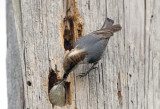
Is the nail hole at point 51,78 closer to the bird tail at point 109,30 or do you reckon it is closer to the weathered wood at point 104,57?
the weathered wood at point 104,57

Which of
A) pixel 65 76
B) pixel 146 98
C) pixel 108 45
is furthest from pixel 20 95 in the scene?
pixel 146 98

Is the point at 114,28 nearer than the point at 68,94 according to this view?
Yes

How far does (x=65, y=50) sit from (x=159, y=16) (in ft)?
2.99

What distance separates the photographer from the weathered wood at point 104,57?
2102 millimetres

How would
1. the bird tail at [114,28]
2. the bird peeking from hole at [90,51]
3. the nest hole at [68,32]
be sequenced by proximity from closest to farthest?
the bird tail at [114,28]
the bird peeking from hole at [90,51]
the nest hole at [68,32]

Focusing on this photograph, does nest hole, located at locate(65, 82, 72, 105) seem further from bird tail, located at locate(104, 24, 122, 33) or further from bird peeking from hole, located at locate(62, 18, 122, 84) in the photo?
bird tail, located at locate(104, 24, 122, 33)

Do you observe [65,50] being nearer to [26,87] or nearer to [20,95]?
[26,87]

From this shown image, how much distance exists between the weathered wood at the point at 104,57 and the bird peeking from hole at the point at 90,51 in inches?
2.4

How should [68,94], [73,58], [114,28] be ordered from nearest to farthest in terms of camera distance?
[114,28]
[73,58]
[68,94]

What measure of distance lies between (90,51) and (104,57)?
19 centimetres

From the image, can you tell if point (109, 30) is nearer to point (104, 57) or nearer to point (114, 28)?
point (114, 28)

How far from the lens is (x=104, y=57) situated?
2281 mm

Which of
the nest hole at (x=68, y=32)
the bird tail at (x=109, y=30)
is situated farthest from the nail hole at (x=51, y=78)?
the bird tail at (x=109, y=30)

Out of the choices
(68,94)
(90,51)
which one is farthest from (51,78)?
(90,51)
